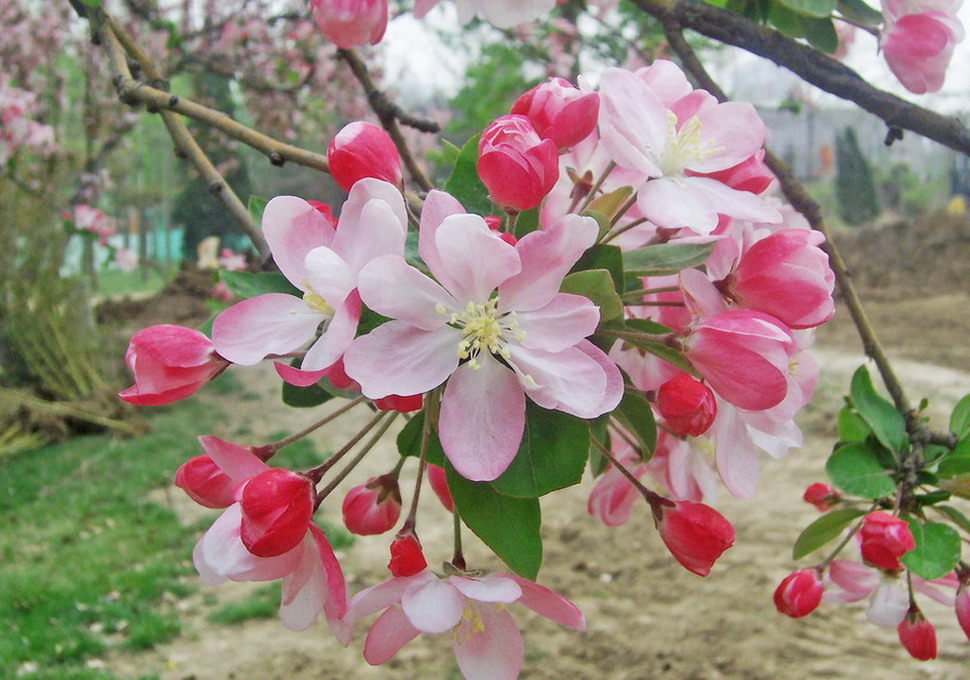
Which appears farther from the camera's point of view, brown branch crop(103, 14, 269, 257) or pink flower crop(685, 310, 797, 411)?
brown branch crop(103, 14, 269, 257)

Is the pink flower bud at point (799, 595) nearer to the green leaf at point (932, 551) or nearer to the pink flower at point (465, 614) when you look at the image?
the green leaf at point (932, 551)

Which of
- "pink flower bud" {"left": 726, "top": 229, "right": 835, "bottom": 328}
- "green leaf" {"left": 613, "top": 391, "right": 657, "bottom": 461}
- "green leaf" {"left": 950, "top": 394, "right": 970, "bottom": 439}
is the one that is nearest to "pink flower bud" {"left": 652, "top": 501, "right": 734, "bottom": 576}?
"green leaf" {"left": 613, "top": 391, "right": 657, "bottom": 461}

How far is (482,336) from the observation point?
616 millimetres

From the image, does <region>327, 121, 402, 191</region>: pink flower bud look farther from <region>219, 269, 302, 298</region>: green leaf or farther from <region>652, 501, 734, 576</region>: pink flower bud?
<region>652, 501, 734, 576</region>: pink flower bud

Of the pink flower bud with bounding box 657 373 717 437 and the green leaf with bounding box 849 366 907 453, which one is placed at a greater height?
the pink flower bud with bounding box 657 373 717 437

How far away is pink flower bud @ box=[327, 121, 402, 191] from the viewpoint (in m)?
0.70

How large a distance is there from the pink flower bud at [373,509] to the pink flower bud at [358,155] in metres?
0.31

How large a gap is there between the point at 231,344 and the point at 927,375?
738 centimetres

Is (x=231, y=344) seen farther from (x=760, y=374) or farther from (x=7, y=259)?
(x=7, y=259)

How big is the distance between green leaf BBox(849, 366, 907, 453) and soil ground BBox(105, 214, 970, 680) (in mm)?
1868

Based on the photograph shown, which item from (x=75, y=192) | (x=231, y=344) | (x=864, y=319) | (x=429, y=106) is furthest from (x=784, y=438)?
(x=429, y=106)

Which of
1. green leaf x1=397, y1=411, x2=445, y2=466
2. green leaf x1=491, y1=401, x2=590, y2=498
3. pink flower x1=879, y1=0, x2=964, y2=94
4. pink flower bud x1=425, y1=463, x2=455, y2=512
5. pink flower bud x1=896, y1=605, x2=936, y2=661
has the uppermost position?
pink flower x1=879, y1=0, x2=964, y2=94

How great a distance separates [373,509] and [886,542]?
2.13 feet

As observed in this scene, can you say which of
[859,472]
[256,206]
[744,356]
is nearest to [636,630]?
[859,472]
